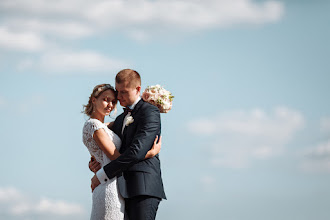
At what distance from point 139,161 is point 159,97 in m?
0.86

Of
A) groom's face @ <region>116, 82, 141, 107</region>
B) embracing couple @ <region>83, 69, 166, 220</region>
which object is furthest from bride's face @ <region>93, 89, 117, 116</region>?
groom's face @ <region>116, 82, 141, 107</region>

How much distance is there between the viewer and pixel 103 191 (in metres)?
7.41

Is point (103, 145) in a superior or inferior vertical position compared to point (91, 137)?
inferior

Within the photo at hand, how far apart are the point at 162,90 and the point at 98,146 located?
108 centimetres

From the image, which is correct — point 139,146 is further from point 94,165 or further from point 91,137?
point 94,165

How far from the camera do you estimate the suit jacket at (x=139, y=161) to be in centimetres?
724

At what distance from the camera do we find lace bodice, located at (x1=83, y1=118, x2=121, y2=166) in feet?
24.6

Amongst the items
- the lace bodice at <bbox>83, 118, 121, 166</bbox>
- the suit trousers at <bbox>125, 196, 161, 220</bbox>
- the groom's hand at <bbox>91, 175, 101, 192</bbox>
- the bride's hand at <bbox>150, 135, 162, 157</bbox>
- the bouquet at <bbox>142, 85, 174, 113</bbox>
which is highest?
the bouquet at <bbox>142, 85, 174, 113</bbox>

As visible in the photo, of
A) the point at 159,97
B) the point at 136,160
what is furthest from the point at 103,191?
the point at 159,97

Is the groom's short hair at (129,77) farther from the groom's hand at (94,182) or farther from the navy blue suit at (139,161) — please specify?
the groom's hand at (94,182)

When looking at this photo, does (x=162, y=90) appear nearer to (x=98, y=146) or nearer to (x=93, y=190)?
(x=98, y=146)

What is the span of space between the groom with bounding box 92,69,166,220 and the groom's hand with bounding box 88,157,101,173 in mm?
173

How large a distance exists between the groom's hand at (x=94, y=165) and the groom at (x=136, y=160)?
0.17m

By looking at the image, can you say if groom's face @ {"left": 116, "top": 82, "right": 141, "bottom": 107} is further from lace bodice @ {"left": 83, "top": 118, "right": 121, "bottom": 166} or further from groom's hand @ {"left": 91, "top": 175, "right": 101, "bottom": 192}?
groom's hand @ {"left": 91, "top": 175, "right": 101, "bottom": 192}
